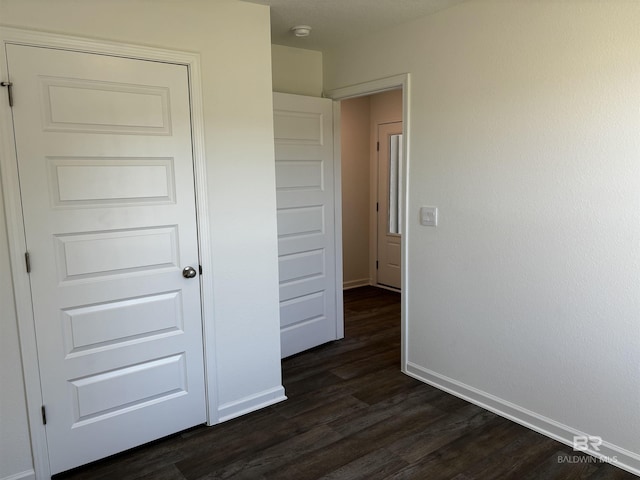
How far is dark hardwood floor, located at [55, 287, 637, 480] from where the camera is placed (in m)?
2.31

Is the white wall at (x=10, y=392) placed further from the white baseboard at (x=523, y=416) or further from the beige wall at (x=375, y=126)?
the beige wall at (x=375, y=126)

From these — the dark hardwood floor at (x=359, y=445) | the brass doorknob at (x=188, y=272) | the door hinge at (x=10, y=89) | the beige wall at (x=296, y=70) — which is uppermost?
the beige wall at (x=296, y=70)

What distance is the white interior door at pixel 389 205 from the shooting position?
566 cm

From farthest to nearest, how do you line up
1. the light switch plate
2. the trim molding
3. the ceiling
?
the trim molding < the light switch plate < the ceiling

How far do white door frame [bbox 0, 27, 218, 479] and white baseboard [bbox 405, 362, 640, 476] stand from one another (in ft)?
5.45

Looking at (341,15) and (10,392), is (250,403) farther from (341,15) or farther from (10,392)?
(341,15)

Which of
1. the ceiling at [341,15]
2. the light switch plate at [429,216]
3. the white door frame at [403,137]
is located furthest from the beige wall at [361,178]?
the light switch plate at [429,216]

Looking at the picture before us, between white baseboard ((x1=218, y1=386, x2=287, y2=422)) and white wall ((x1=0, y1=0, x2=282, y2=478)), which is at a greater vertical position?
white wall ((x1=0, y1=0, x2=282, y2=478))

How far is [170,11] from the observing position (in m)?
2.39

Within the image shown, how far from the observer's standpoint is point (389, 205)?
5.83m

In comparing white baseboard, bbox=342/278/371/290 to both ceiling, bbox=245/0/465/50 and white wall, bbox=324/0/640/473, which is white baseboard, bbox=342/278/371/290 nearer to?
white wall, bbox=324/0/640/473

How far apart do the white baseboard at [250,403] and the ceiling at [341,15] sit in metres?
2.39

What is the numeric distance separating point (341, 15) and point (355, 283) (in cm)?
367

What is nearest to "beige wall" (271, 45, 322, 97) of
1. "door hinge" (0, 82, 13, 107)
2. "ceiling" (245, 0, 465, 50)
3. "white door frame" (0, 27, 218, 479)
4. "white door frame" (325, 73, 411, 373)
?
"ceiling" (245, 0, 465, 50)
